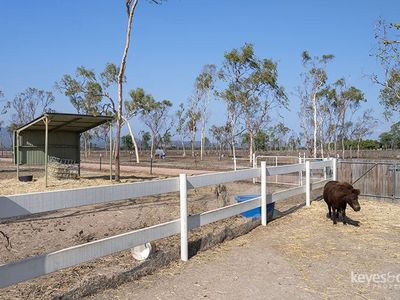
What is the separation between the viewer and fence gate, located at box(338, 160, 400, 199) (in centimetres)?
1385

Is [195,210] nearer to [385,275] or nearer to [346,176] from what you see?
[385,275]

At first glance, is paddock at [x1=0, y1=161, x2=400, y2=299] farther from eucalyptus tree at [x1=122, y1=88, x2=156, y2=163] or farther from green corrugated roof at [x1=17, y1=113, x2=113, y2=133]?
eucalyptus tree at [x1=122, y1=88, x2=156, y2=163]

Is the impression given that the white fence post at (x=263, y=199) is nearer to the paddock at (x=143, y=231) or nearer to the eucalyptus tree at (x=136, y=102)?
the paddock at (x=143, y=231)

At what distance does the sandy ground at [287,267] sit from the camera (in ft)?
14.7

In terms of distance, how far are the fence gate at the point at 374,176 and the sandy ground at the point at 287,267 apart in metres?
6.12

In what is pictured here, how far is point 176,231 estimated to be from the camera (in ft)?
18.9

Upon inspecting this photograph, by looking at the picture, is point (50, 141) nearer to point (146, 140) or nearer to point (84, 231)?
point (84, 231)

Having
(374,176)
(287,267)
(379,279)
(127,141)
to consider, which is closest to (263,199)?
(287,267)

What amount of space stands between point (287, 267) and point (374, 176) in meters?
10.3

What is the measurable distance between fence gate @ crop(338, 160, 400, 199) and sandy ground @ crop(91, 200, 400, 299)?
6123 millimetres

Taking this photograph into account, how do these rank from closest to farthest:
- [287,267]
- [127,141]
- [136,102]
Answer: [287,267] < [136,102] < [127,141]

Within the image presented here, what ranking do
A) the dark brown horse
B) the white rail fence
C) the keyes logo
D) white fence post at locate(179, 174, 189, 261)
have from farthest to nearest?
the dark brown horse
white fence post at locate(179, 174, 189, 261)
the keyes logo
the white rail fence

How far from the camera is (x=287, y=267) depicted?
5449mm

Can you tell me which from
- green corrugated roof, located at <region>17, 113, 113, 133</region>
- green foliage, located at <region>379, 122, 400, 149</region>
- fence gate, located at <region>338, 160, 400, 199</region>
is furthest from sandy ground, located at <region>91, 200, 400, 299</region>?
green foliage, located at <region>379, 122, 400, 149</region>
